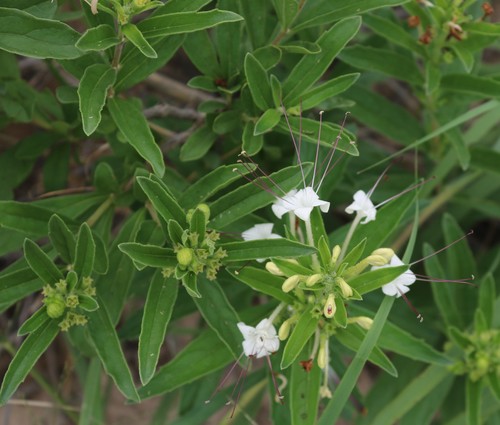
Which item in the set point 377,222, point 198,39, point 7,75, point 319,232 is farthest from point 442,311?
point 7,75

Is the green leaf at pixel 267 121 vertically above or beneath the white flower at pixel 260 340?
above

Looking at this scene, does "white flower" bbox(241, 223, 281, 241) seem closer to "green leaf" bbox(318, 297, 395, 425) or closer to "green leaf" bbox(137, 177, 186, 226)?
"green leaf" bbox(137, 177, 186, 226)

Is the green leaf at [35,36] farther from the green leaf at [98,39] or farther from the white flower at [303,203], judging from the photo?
the white flower at [303,203]

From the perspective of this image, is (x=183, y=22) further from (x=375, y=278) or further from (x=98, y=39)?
(x=375, y=278)

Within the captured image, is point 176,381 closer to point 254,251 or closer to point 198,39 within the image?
point 254,251

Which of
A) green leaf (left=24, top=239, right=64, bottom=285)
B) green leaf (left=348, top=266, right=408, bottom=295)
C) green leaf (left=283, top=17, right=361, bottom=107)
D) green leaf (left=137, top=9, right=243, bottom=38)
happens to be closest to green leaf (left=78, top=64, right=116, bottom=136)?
green leaf (left=137, top=9, right=243, bottom=38)

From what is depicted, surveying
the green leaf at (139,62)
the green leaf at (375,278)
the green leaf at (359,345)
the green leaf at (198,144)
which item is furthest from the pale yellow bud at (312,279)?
the green leaf at (139,62)
